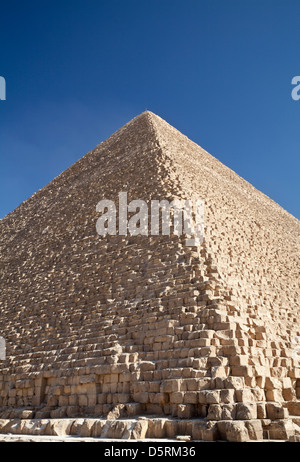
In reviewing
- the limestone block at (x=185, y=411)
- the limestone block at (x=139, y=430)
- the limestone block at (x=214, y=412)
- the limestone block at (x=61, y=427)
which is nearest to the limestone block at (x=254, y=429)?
the limestone block at (x=214, y=412)

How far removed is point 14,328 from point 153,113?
14429 millimetres

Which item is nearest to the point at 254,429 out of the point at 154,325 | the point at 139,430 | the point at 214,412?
the point at 214,412

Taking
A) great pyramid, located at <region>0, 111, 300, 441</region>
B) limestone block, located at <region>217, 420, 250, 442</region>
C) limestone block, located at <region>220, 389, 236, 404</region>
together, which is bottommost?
limestone block, located at <region>217, 420, 250, 442</region>

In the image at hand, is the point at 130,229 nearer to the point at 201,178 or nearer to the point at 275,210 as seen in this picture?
the point at 201,178

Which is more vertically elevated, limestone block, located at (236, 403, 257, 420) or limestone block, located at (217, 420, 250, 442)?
limestone block, located at (236, 403, 257, 420)

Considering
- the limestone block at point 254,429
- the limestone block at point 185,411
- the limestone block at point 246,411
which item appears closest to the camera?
the limestone block at point 254,429

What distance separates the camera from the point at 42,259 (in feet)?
46.6

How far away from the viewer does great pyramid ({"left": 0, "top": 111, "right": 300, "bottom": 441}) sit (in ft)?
21.3

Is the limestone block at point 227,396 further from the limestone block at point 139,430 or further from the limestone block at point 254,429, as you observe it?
the limestone block at point 139,430

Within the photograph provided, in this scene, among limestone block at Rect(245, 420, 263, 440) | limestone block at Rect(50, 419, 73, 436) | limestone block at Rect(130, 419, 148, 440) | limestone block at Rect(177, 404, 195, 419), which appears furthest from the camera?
limestone block at Rect(50, 419, 73, 436)

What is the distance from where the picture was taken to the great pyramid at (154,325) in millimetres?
6492

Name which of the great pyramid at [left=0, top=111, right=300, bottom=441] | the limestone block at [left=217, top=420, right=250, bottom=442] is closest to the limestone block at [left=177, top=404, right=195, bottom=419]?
the great pyramid at [left=0, top=111, right=300, bottom=441]

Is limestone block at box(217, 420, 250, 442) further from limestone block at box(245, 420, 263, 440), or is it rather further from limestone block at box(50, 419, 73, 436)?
limestone block at box(50, 419, 73, 436)
